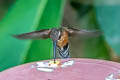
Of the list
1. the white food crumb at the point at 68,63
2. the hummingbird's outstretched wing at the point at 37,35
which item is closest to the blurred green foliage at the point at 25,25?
the hummingbird's outstretched wing at the point at 37,35

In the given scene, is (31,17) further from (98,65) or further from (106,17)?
(98,65)

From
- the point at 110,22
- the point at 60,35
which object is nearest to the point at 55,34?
the point at 60,35

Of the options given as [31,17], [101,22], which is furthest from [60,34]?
[101,22]

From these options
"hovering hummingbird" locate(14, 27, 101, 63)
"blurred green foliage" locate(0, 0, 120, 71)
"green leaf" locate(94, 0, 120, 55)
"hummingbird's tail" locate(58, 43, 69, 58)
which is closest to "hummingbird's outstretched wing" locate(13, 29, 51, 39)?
"hovering hummingbird" locate(14, 27, 101, 63)

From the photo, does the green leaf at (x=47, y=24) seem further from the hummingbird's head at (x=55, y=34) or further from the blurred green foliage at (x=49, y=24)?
the hummingbird's head at (x=55, y=34)

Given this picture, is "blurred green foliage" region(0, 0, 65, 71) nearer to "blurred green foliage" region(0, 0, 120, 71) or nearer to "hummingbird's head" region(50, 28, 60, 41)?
"blurred green foliage" region(0, 0, 120, 71)

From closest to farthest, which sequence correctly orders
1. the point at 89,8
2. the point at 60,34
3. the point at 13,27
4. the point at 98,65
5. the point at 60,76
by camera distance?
the point at 60,76 < the point at 98,65 < the point at 60,34 < the point at 13,27 < the point at 89,8

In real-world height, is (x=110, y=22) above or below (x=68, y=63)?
above

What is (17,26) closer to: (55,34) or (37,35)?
(37,35)
